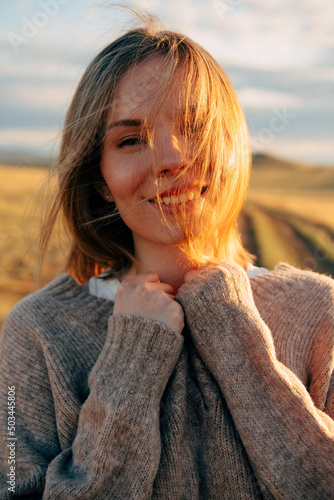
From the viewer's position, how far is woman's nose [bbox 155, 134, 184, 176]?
49.6 inches

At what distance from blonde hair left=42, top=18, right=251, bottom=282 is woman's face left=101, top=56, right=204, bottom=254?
3 cm

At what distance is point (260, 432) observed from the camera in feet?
3.71

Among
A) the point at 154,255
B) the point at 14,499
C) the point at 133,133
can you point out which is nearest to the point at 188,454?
A: the point at 14,499

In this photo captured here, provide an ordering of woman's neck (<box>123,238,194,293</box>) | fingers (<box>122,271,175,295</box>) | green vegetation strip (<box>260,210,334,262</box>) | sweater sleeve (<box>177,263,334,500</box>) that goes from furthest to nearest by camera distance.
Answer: green vegetation strip (<box>260,210,334,262</box>), woman's neck (<box>123,238,194,293</box>), fingers (<box>122,271,175,295</box>), sweater sleeve (<box>177,263,334,500</box>)

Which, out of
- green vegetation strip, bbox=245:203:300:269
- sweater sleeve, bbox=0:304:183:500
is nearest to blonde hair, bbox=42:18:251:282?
sweater sleeve, bbox=0:304:183:500

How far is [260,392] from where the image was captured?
1156 millimetres

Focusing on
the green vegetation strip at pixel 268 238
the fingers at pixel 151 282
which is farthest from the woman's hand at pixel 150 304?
the green vegetation strip at pixel 268 238

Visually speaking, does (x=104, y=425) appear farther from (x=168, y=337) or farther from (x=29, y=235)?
(x=29, y=235)

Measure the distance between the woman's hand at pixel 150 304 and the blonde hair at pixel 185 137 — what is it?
163 millimetres

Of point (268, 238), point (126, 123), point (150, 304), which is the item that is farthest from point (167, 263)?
point (268, 238)

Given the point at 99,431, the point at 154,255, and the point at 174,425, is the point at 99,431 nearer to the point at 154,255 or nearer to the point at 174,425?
the point at 174,425

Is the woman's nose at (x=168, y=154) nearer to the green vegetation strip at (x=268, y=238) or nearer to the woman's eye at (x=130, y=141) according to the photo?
the woman's eye at (x=130, y=141)

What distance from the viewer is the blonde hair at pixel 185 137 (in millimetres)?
1310

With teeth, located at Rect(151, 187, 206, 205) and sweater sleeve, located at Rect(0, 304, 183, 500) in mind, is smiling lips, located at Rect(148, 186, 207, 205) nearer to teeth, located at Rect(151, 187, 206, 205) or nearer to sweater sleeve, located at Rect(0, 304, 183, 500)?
teeth, located at Rect(151, 187, 206, 205)
